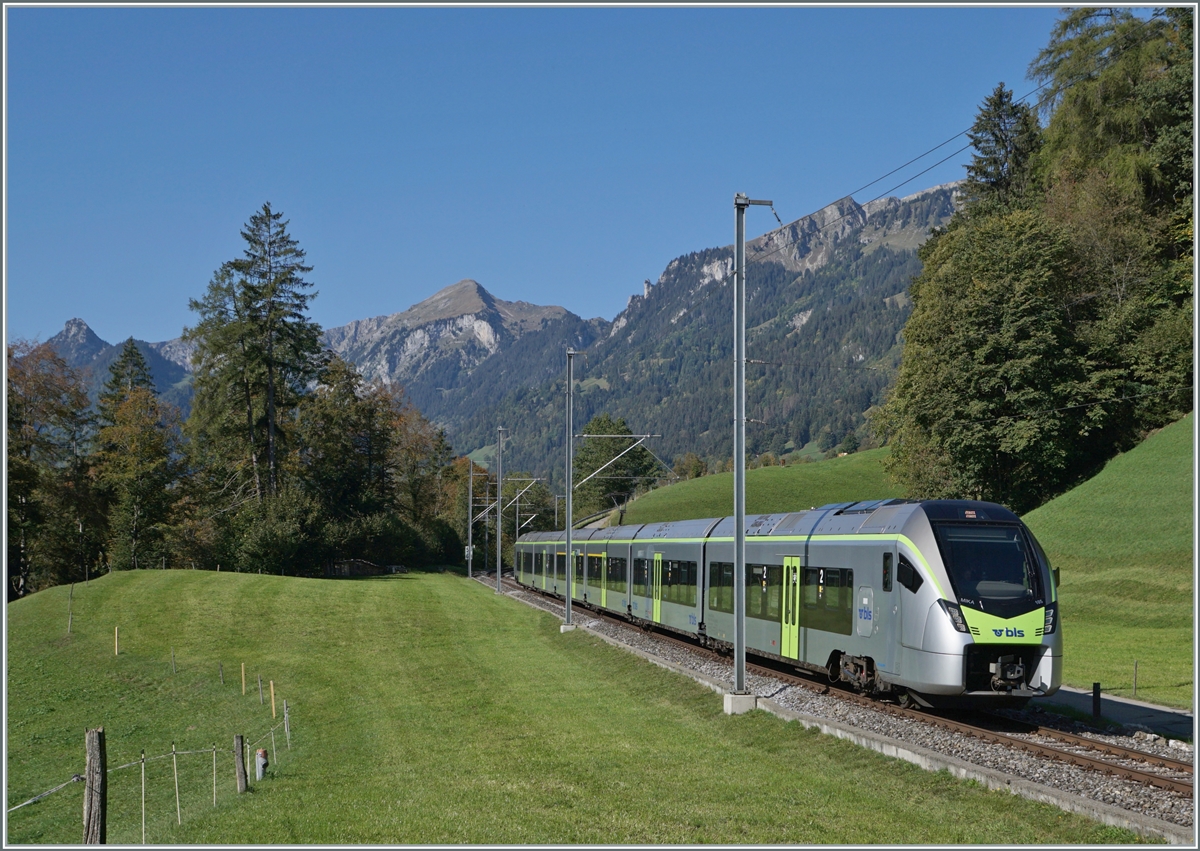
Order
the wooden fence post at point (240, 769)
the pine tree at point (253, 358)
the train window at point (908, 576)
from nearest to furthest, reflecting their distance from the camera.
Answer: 1. the wooden fence post at point (240, 769)
2. the train window at point (908, 576)
3. the pine tree at point (253, 358)

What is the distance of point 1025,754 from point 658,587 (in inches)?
822

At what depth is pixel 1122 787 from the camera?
40.8 feet

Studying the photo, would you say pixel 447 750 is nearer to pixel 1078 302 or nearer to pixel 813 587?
pixel 813 587

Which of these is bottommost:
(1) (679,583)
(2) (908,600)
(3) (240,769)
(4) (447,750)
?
(4) (447,750)

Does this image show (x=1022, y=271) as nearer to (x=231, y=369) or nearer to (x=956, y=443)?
(x=956, y=443)

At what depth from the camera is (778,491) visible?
4205 inches

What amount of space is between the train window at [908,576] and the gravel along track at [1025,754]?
2170mm

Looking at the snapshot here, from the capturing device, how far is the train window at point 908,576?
17.1 metres

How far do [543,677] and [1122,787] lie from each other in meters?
16.4

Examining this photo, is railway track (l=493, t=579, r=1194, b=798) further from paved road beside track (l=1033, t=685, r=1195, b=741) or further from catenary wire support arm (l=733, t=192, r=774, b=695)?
catenary wire support arm (l=733, t=192, r=774, b=695)

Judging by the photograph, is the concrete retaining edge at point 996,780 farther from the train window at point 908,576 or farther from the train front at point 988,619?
the train window at point 908,576

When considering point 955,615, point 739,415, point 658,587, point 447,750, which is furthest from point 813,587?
point 658,587

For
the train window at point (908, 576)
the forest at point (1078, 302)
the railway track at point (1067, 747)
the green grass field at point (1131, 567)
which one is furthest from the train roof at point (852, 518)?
the forest at point (1078, 302)

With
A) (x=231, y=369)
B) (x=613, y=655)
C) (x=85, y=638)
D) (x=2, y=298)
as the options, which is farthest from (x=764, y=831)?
(x=231, y=369)
